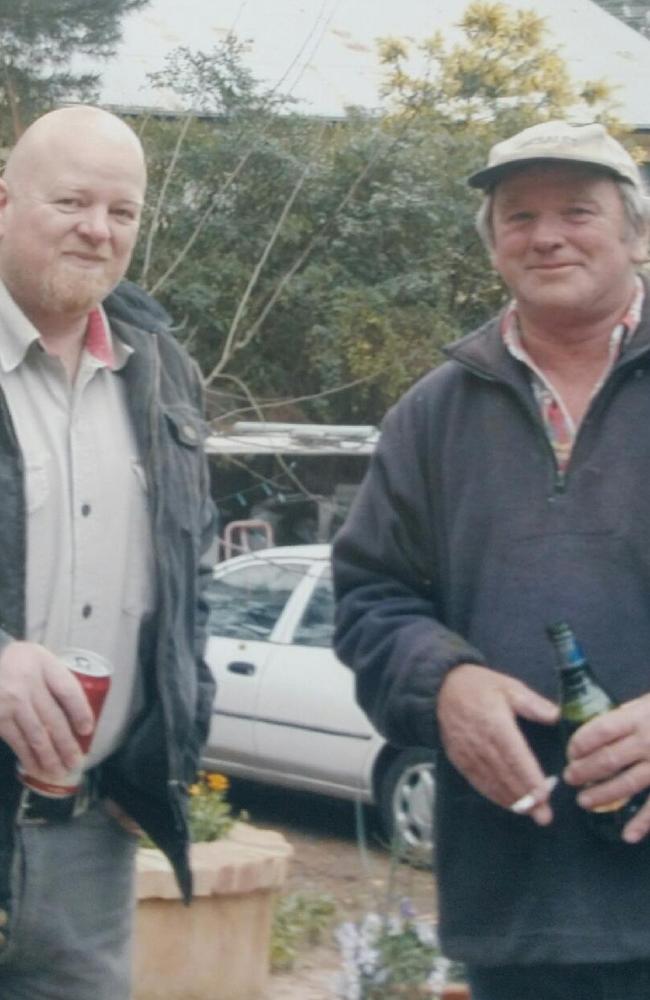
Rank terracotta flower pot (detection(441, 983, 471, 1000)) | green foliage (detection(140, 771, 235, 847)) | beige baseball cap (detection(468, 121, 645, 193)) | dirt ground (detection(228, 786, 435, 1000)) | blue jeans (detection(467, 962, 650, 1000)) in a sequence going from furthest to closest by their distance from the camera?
dirt ground (detection(228, 786, 435, 1000)) < green foliage (detection(140, 771, 235, 847)) < terracotta flower pot (detection(441, 983, 471, 1000)) < beige baseball cap (detection(468, 121, 645, 193)) < blue jeans (detection(467, 962, 650, 1000))

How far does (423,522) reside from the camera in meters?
2.77

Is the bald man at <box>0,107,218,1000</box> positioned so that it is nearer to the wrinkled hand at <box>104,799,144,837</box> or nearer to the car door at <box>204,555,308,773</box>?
the wrinkled hand at <box>104,799,144,837</box>

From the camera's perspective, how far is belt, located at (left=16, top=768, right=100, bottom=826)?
2787 mm

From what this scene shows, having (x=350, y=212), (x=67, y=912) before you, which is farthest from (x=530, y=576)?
(x=350, y=212)

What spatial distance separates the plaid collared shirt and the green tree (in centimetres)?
543

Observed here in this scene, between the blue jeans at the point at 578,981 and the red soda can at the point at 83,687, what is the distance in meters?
0.67

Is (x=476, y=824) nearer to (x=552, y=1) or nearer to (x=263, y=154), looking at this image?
(x=263, y=154)

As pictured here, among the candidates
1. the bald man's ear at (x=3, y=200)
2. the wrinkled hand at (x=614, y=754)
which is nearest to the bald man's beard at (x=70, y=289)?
the bald man's ear at (x=3, y=200)

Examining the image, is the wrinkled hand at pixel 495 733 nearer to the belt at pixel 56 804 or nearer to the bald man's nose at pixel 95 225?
the belt at pixel 56 804

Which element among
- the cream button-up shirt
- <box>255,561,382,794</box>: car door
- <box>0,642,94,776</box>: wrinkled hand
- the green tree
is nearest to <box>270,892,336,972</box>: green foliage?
<box>255,561,382,794</box>: car door

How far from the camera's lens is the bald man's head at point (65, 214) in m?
2.86

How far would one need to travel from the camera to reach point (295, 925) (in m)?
6.91

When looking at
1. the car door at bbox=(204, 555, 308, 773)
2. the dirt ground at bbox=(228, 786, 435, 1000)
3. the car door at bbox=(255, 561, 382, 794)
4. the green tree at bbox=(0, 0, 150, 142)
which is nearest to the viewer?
the dirt ground at bbox=(228, 786, 435, 1000)

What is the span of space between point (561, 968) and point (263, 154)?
29.6 feet
